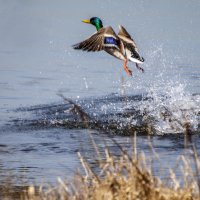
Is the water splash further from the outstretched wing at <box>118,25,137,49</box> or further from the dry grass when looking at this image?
the dry grass

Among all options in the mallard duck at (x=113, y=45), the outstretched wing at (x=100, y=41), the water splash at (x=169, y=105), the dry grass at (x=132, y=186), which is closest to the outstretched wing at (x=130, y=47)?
the mallard duck at (x=113, y=45)

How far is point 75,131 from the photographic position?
30.1 feet

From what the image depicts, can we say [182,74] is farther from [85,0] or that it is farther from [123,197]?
[123,197]

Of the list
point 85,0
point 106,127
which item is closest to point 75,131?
point 106,127

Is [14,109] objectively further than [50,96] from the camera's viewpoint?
No

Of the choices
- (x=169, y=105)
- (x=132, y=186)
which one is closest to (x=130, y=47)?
(x=169, y=105)

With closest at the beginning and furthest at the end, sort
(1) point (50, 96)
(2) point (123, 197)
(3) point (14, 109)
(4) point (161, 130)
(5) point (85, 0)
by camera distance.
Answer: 1. (2) point (123, 197)
2. (4) point (161, 130)
3. (3) point (14, 109)
4. (1) point (50, 96)
5. (5) point (85, 0)

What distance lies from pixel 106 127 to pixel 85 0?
10.7 metres

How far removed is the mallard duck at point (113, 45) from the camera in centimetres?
989

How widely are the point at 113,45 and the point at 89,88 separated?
174cm

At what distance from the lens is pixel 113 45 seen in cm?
1029

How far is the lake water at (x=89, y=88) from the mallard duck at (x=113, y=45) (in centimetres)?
67

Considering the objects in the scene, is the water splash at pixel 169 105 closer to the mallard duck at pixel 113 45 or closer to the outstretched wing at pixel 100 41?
the mallard duck at pixel 113 45

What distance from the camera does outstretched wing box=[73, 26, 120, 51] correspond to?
9805 mm
